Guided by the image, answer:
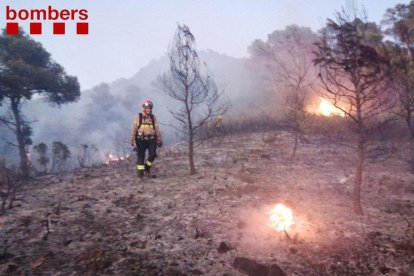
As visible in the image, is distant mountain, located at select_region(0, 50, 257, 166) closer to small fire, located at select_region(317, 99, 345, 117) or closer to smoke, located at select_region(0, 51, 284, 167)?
smoke, located at select_region(0, 51, 284, 167)

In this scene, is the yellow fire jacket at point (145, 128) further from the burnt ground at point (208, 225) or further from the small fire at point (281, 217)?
the small fire at point (281, 217)

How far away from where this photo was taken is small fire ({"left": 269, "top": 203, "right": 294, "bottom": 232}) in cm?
721

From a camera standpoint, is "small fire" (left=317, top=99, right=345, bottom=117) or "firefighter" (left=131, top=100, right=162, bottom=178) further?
"small fire" (left=317, top=99, right=345, bottom=117)

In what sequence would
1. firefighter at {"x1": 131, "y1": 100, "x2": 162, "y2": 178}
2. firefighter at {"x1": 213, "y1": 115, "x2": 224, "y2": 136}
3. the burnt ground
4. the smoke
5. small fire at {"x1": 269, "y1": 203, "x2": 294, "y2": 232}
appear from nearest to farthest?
the burnt ground
small fire at {"x1": 269, "y1": 203, "x2": 294, "y2": 232}
firefighter at {"x1": 131, "y1": 100, "x2": 162, "y2": 178}
firefighter at {"x1": 213, "y1": 115, "x2": 224, "y2": 136}
the smoke

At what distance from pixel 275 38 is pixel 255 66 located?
6.84 m

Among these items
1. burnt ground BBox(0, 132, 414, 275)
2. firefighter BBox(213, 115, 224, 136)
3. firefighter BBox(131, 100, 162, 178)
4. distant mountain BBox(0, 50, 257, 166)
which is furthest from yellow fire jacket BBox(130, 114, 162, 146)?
distant mountain BBox(0, 50, 257, 166)

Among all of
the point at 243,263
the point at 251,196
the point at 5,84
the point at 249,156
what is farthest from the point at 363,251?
the point at 5,84

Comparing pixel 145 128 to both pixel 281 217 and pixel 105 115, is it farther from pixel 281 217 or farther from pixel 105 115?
pixel 105 115

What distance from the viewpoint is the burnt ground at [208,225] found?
5645 mm

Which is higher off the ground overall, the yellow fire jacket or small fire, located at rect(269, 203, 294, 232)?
the yellow fire jacket

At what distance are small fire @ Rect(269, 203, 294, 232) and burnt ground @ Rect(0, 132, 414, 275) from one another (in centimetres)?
16

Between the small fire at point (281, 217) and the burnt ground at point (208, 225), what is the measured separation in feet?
0.54

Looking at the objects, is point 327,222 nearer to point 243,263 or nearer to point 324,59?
point 243,263

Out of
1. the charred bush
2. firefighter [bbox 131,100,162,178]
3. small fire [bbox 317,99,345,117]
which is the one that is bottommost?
the charred bush
